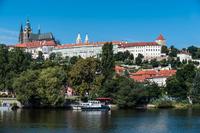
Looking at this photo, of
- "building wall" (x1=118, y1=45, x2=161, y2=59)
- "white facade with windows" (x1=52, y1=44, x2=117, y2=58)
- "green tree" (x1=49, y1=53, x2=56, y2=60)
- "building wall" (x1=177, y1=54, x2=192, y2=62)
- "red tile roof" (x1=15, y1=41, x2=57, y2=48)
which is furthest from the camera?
"red tile roof" (x1=15, y1=41, x2=57, y2=48)

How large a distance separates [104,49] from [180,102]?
916 centimetres

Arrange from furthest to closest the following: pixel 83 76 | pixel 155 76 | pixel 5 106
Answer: pixel 155 76 < pixel 83 76 < pixel 5 106

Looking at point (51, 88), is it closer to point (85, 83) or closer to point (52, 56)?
point (85, 83)

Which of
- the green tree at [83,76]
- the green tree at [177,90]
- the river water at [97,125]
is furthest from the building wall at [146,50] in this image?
the river water at [97,125]

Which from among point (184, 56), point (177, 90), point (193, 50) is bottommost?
point (177, 90)

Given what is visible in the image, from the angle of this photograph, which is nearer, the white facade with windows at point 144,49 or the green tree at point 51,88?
the green tree at point 51,88

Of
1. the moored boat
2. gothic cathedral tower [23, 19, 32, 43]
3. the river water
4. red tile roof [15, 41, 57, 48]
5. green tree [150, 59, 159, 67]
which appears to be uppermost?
gothic cathedral tower [23, 19, 32, 43]

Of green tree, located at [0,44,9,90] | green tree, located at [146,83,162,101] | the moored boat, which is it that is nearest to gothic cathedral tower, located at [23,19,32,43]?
green tree, located at [0,44,9,90]

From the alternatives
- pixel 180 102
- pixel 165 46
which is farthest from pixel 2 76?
pixel 165 46

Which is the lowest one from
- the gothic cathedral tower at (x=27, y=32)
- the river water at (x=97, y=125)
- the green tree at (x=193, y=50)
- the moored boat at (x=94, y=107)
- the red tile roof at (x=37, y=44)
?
the river water at (x=97, y=125)

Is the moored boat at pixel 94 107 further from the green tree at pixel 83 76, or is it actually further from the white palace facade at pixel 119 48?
the white palace facade at pixel 119 48

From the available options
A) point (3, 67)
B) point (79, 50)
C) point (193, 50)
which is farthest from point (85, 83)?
point (79, 50)

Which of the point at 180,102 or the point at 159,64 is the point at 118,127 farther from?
the point at 159,64

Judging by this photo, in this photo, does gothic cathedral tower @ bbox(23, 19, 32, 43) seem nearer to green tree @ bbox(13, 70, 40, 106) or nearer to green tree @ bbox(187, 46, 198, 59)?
green tree @ bbox(187, 46, 198, 59)
